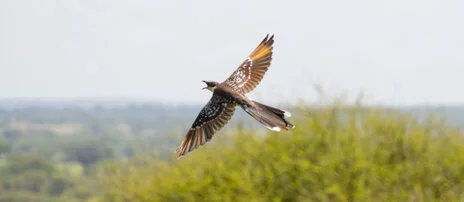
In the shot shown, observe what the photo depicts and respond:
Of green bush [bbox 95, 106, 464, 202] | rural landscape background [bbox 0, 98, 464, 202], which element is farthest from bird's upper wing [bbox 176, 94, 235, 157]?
green bush [bbox 95, 106, 464, 202]

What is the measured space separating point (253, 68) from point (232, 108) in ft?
3.91

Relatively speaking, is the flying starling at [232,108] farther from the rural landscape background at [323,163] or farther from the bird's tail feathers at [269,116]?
the rural landscape background at [323,163]

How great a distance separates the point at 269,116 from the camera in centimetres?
600

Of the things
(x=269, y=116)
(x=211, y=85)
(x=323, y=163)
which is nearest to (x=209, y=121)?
(x=211, y=85)

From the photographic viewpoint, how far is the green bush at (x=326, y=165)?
26.2 m

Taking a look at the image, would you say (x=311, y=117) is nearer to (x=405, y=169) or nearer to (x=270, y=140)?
(x=270, y=140)

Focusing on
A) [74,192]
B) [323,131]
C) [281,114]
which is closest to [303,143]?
[323,131]

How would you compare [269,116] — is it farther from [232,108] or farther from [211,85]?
[232,108]

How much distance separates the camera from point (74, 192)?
151 metres

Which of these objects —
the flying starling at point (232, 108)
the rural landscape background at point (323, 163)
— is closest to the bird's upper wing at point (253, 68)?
the flying starling at point (232, 108)

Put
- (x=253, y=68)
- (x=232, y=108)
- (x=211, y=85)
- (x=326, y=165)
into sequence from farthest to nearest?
(x=326, y=165) < (x=253, y=68) < (x=232, y=108) < (x=211, y=85)

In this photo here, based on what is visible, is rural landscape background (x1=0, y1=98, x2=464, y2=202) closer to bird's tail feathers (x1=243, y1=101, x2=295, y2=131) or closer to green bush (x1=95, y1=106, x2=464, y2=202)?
green bush (x1=95, y1=106, x2=464, y2=202)

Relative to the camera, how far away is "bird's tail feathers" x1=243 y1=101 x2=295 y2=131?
578cm

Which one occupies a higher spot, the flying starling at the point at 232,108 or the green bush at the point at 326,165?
the green bush at the point at 326,165
